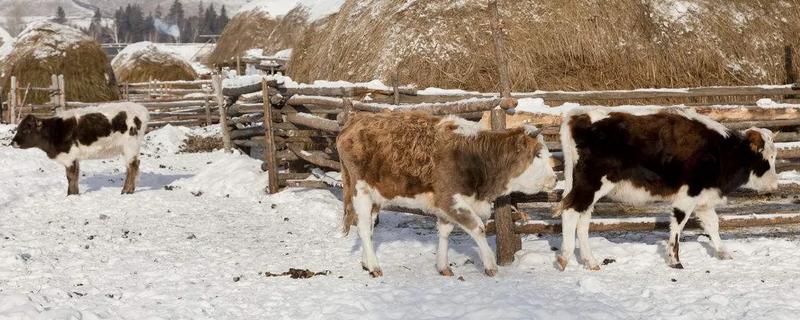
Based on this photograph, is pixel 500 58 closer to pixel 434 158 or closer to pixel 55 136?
pixel 434 158

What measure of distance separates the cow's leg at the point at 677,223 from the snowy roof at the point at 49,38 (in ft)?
88.1

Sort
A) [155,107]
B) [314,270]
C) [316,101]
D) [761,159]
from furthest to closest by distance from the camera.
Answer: [155,107], [316,101], [761,159], [314,270]

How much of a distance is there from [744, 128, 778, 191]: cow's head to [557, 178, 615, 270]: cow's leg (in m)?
1.43

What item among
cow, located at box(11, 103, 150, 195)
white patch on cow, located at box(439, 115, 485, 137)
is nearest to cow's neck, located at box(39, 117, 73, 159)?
cow, located at box(11, 103, 150, 195)

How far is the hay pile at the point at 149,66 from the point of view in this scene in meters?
36.1

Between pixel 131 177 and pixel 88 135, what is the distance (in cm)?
90

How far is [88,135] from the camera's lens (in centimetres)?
1123

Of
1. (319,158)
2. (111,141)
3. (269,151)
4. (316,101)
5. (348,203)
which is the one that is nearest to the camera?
(348,203)

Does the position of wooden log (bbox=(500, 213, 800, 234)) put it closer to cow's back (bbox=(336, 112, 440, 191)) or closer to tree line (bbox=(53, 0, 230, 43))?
cow's back (bbox=(336, 112, 440, 191))

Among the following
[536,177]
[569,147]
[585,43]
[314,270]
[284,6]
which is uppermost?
[284,6]

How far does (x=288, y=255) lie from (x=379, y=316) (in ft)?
7.80

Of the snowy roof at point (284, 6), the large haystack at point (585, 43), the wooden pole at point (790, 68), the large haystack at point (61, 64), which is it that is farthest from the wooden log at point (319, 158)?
the snowy roof at point (284, 6)

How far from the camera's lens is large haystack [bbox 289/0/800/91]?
1309 centimetres

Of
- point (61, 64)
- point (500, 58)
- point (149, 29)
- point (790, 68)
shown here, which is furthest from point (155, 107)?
point (149, 29)
